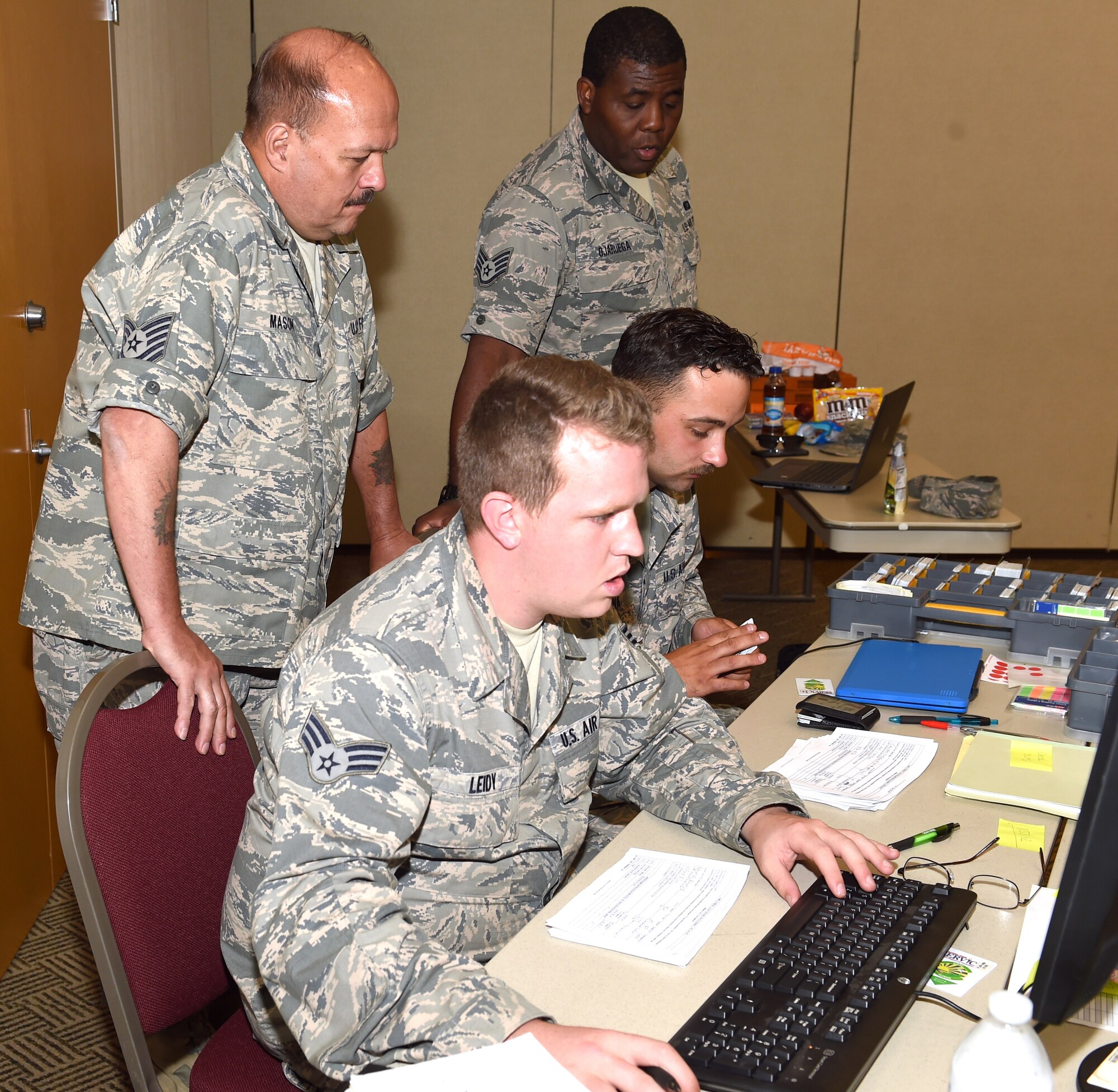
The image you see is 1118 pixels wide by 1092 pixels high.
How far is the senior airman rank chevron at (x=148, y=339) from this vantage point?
1685mm

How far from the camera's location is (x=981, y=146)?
202 inches

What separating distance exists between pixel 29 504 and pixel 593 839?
1.46 metres

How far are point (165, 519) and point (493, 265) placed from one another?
3.90 ft

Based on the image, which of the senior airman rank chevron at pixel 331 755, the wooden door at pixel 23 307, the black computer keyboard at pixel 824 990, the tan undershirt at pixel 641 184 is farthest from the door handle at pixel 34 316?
the black computer keyboard at pixel 824 990

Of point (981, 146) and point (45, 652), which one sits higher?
point (981, 146)

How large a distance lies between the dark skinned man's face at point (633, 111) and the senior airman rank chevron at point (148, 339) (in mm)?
1346

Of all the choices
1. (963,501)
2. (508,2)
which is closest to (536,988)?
(963,501)

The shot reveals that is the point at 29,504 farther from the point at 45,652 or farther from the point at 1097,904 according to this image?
the point at 1097,904

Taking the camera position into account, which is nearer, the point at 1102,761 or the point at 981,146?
the point at 1102,761

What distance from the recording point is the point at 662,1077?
0.94 m

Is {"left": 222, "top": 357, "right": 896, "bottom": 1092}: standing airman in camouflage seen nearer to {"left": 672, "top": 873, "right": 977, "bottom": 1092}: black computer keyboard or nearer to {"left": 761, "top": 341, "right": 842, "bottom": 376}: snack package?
{"left": 672, "top": 873, "right": 977, "bottom": 1092}: black computer keyboard

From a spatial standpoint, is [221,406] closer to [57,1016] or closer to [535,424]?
[535,424]

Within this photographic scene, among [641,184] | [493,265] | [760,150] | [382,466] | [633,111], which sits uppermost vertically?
[760,150]

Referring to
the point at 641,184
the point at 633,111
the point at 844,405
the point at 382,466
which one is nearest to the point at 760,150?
the point at 844,405
